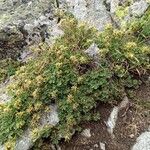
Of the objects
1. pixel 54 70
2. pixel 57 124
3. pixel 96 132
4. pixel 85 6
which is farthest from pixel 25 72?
pixel 85 6

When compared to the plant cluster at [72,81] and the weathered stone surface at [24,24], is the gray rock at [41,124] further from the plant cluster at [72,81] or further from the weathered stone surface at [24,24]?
the weathered stone surface at [24,24]

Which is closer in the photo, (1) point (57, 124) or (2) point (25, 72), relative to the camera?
(1) point (57, 124)

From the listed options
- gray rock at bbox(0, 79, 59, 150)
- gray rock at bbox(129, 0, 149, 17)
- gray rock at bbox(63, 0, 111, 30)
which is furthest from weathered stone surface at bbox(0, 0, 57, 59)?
gray rock at bbox(0, 79, 59, 150)

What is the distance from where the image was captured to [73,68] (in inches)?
228

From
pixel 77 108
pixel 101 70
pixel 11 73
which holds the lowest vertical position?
pixel 11 73

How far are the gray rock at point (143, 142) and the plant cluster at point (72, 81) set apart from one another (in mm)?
692

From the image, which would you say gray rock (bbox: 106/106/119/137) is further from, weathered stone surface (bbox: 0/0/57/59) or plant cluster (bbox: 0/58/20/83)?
weathered stone surface (bbox: 0/0/57/59)

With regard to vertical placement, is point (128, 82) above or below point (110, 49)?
below

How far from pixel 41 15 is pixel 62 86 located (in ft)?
8.00

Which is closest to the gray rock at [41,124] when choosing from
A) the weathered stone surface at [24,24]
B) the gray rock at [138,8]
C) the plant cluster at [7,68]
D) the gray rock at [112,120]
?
the gray rock at [112,120]

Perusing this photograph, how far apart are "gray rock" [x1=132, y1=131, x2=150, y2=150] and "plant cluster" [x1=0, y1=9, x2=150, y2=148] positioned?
69 cm

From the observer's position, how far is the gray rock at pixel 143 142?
5.28m

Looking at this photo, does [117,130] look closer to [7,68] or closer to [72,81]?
[72,81]

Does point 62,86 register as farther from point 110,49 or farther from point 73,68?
point 110,49
